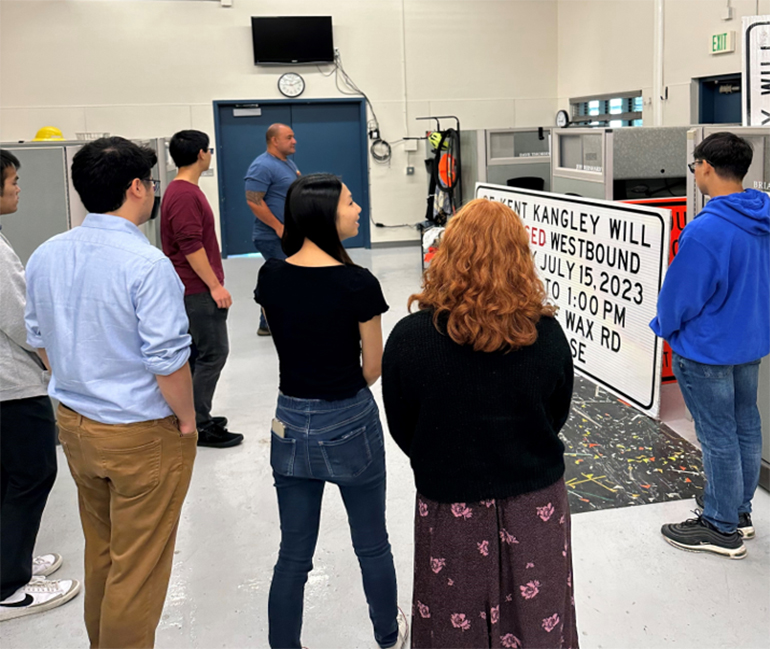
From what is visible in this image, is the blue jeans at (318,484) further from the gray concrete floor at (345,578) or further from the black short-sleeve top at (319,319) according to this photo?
the gray concrete floor at (345,578)

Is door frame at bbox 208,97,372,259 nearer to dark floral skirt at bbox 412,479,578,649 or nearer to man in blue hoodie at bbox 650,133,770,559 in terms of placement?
man in blue hoodie at bbox 650,133,770,559

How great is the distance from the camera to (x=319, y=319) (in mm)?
1733

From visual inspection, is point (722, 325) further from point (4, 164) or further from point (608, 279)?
point (4, 164)

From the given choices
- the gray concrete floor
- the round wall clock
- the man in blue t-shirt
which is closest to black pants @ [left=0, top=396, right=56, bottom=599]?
the gray concrete floor

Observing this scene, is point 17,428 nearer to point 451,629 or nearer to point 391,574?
point 391,574

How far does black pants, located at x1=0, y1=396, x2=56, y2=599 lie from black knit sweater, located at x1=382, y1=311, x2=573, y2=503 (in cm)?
130

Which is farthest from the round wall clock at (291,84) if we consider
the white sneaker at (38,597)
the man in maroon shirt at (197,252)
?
the white sneaker at (38,597)

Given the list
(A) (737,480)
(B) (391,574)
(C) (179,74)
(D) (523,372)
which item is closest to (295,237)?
(D) (523,372)

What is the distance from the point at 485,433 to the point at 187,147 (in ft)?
7.78

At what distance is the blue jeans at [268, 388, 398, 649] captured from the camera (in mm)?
1809

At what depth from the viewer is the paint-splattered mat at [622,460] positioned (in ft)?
9.82

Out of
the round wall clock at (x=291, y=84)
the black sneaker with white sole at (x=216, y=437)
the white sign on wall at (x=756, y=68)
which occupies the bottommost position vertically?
the black sneaker with white sole at (x=216, y=437)

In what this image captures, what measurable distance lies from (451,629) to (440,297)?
0.70 m

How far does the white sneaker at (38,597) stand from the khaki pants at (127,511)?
522mm
